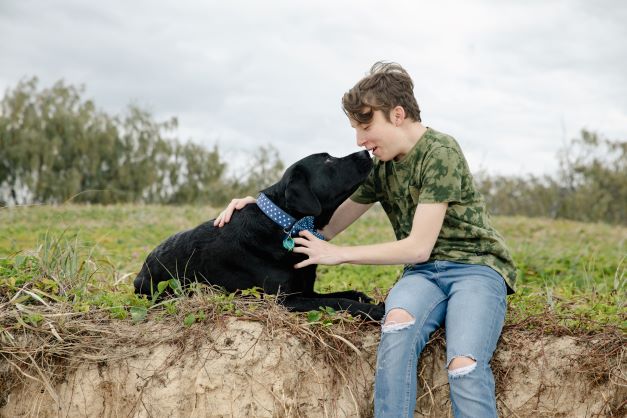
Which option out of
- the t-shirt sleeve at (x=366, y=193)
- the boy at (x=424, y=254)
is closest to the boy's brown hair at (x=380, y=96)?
the boy at (x=424, y=254)

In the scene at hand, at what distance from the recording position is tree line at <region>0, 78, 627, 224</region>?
24.9m

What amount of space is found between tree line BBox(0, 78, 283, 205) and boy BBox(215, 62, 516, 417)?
20.7 m

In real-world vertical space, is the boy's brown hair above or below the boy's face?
above

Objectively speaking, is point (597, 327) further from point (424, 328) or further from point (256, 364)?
point (256, 364)

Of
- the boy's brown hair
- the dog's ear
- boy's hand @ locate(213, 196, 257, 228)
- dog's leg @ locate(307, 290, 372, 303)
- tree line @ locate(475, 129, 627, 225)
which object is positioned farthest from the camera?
tree line @ locate(475, 129, 627, 225)

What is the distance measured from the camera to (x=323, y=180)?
13.5 feet

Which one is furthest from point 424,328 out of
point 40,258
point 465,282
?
point 40,258

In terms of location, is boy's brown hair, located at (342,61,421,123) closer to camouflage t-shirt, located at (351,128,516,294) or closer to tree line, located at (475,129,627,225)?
camouflage t-shirt, located at (351,128,516,294)

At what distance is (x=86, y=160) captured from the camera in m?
26.1

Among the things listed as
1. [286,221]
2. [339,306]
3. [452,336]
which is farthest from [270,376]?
[452,336]

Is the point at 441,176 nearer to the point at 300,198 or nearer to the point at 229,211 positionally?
the point at 300,198

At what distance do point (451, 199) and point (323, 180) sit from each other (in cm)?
80

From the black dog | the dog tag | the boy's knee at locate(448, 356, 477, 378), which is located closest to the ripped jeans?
the boy's knee at locate(448, 356, 477, 378)

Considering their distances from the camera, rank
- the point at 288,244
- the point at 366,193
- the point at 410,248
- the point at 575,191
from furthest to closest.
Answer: the point at 575,191
the point at 366,193
the point at 288,244
the point at 410,248
